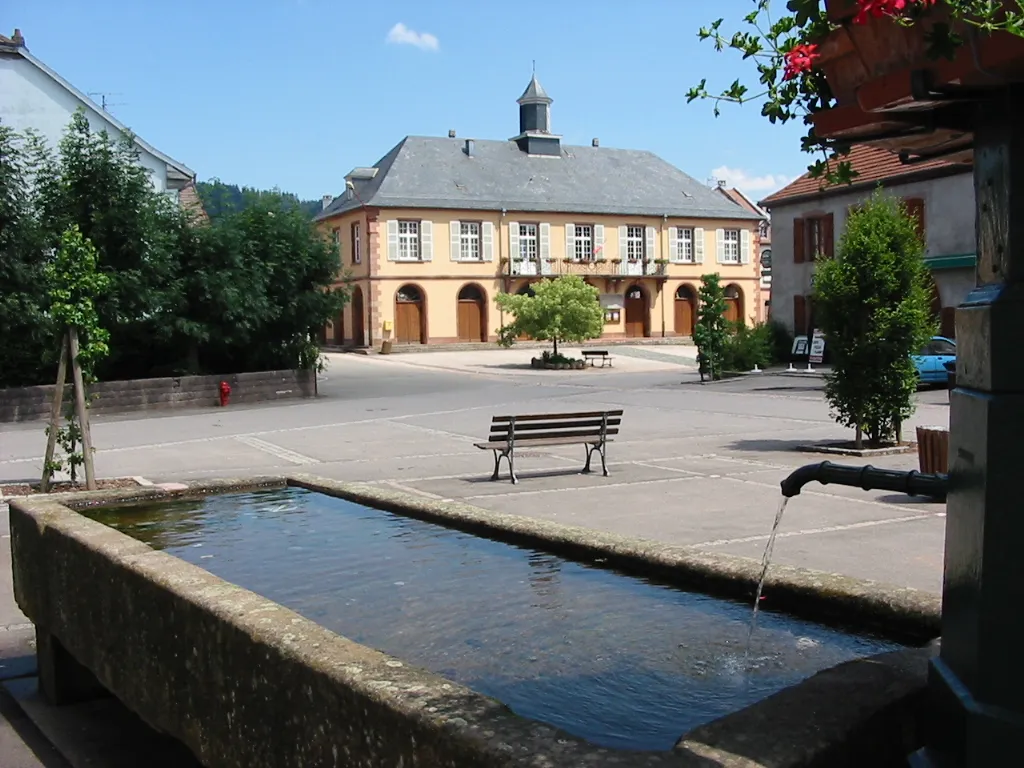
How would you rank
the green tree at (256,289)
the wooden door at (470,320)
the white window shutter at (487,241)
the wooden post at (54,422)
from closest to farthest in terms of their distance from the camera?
the wooden post at (54,422) < the green tree at (256,289) < the white window shutter at (487,241) < the wooden door at (470,320)

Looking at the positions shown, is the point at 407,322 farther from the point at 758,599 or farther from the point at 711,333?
the point at 758,599

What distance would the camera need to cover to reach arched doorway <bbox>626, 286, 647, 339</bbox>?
2539 inches

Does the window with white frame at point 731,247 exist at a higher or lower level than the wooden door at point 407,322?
higher

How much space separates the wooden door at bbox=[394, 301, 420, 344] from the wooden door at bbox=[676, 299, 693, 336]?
16634 millimetres

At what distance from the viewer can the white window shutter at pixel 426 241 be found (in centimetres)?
5816

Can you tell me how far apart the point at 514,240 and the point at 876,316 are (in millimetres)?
45462

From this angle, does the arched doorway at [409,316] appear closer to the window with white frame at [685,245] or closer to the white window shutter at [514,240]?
the white window shutter at [514,240]

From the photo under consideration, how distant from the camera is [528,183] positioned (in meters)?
62.1

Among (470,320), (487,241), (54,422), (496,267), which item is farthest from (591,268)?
(54,422)

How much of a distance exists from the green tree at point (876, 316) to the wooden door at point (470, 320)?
1746 inches

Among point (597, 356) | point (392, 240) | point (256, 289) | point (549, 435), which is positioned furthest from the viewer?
point (392, 240)

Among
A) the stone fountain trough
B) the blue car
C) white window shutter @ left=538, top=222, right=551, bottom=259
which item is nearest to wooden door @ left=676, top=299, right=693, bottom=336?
white window shutter @ left=538, top=222, right=551, bottom=259

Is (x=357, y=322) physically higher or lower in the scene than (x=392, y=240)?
lower

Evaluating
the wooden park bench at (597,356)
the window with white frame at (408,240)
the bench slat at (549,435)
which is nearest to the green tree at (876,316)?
the bench slat at (549,435)
